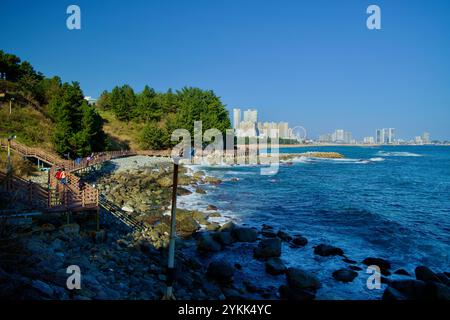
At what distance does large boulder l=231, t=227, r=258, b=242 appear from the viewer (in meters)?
18.6

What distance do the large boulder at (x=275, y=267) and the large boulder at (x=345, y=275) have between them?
2.58 m

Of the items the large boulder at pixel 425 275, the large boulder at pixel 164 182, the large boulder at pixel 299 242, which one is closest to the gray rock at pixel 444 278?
the large boulder at pixel 425 275

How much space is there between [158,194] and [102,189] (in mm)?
5623

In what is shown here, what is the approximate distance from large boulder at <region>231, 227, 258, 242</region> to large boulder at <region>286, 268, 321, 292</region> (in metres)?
5.42

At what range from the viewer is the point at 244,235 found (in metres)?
18.7

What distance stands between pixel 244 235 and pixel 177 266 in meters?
6.24

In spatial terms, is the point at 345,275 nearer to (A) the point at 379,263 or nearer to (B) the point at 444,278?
(A) the point at 379,263

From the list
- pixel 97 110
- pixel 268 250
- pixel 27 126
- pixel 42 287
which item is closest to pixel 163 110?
pixel 97 110

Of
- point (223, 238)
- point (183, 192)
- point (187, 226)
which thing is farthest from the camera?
point (183, 192)

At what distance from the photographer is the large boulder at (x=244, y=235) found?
18.6 metres

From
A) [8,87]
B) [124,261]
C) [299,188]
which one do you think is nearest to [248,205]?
[299,188]

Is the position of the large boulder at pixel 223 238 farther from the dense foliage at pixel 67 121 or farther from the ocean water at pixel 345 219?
the dense foliage at pixel 67 121

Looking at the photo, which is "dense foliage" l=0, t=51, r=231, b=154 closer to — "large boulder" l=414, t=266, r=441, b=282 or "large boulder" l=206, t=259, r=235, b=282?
"large boulder" l=206, t=259, r=235, b=282
